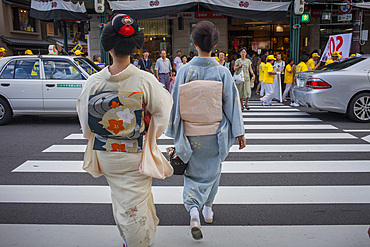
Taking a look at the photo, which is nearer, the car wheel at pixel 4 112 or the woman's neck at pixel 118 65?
the woman's neck at pixel 118 65

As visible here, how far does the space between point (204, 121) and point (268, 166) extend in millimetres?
2550

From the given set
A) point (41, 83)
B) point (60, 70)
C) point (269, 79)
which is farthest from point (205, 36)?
point (269, 79)

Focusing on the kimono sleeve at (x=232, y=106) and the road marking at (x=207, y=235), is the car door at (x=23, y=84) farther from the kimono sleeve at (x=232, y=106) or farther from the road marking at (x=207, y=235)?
the kimono sleeve at (x=232, y=106)

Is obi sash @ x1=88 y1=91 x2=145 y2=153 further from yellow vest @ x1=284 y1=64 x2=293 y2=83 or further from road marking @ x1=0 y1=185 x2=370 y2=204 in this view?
yellow vest @ x1=284 y1=64 x2=293 y2=83

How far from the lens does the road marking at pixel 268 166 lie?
5.01m

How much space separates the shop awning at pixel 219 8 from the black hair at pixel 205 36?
35.4 feet

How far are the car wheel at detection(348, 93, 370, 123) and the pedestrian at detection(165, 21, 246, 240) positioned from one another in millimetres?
6201

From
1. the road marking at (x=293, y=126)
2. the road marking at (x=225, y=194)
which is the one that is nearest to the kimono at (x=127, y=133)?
the road marking at (x=225, y=194)

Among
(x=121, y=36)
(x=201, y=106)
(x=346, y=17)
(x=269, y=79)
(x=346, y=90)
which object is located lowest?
(x=346, y=90)

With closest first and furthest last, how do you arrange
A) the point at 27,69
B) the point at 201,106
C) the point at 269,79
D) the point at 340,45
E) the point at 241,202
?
the point at 201,106 → the point at 241,202 → the point at 27,69 → the point at 269,79 → the point at 340,45

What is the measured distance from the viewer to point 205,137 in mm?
3035

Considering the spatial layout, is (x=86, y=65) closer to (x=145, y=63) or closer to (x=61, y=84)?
(x=61, y=84)

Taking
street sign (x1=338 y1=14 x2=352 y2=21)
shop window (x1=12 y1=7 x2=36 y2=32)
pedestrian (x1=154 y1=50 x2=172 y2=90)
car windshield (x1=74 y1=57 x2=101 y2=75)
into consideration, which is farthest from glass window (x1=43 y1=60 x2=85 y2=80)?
shop window (x1=12 y1=7 x2=36 y2=32)

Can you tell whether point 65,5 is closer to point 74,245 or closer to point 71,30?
point 74,245
